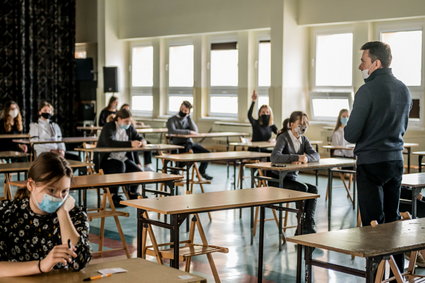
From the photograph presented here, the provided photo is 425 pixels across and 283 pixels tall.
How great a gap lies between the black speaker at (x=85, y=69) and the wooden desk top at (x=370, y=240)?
1380 cm

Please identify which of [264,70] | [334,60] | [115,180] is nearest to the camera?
[115,180]

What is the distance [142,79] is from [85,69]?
4.54 ft

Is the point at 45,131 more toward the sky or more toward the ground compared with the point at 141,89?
more toward the ground

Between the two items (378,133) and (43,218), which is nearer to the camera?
(43,218)

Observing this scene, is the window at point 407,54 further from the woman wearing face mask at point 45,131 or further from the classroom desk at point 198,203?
the classroom desk at point 198,203

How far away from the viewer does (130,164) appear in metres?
9.01

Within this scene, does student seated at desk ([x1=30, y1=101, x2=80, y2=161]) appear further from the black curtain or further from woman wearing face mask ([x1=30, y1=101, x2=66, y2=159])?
the black curtain

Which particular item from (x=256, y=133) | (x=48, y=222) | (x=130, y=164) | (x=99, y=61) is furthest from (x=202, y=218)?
(x=99, y=61)

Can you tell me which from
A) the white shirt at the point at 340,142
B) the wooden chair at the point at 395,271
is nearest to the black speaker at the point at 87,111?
the white shirt at the point at 340,142

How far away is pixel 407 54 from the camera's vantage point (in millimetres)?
11609

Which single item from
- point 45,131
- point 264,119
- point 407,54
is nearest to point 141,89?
point 264,119

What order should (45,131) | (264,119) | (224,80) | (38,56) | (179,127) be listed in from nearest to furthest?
(45,131) < (264,119) < (179,127) < (224,80) < (38,56)

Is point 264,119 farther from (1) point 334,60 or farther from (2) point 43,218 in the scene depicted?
(2) point 43,218

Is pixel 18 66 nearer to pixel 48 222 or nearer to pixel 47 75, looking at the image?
pixel 47 75
